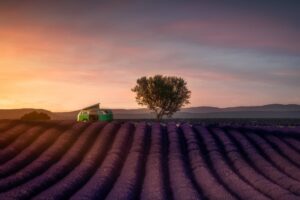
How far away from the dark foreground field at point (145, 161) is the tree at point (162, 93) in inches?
1831

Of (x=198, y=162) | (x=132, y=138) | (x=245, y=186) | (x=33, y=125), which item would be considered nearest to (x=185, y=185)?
(x=245, y=186)

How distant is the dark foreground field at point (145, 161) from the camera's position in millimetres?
17531

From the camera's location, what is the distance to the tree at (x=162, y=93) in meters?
80.1

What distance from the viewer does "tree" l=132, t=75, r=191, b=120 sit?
8006 cm

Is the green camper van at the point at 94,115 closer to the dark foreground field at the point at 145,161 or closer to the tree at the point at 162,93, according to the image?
the dark foreground field at the point at 145,161

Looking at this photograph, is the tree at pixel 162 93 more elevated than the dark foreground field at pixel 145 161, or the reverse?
the tree at pixel 162 93

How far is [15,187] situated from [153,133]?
13135 millimetres

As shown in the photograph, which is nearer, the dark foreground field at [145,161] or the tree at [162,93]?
the dark foreground field at [145,161]

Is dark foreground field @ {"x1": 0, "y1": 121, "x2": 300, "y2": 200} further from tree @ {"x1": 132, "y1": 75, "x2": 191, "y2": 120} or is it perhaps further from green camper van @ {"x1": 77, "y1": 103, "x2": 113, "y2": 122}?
tree @ {"x1": 132, "y1": 75, "x2": 191, "y2": 120}

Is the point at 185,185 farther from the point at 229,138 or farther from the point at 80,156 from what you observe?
the point at 229,138

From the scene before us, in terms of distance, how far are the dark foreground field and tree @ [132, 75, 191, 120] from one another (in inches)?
1831

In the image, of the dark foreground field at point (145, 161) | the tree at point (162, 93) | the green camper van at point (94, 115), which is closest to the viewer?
the dark foreground field at point (145, 161)

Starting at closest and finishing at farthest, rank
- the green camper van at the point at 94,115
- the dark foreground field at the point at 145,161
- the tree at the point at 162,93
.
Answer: the dark foreground field at the point at 145,161
the green camper van at the point at 94,115
the tree at the point at 162,93

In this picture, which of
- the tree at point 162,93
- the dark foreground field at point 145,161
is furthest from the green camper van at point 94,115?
the tree at point 162,93
